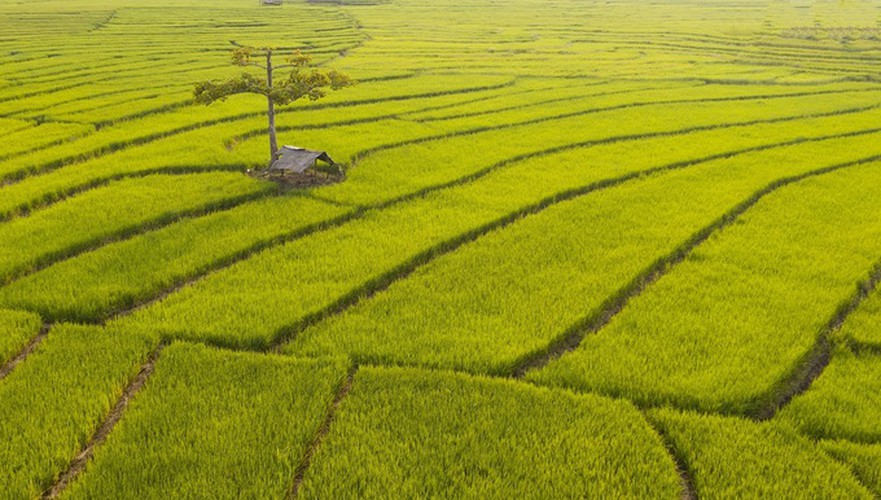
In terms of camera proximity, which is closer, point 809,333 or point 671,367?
point 671,367

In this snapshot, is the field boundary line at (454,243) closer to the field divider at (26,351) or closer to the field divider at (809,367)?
the field divider at (26,351)

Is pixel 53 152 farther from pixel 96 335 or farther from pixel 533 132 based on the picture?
pixel 533 132

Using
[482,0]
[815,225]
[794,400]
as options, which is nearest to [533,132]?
[815,225]

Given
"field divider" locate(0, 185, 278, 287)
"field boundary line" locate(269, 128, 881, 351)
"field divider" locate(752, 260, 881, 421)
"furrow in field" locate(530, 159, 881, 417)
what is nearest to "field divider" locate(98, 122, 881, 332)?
"field boundary line" locate(269, 128, 881, 351)

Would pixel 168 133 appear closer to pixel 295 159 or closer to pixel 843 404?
pixel 295 159

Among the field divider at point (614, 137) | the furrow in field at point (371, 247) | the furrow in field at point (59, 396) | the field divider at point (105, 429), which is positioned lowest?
the field divider at point (105, 429)

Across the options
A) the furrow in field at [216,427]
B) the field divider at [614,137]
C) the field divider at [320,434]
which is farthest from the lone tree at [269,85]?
the field divider at [320,434]
